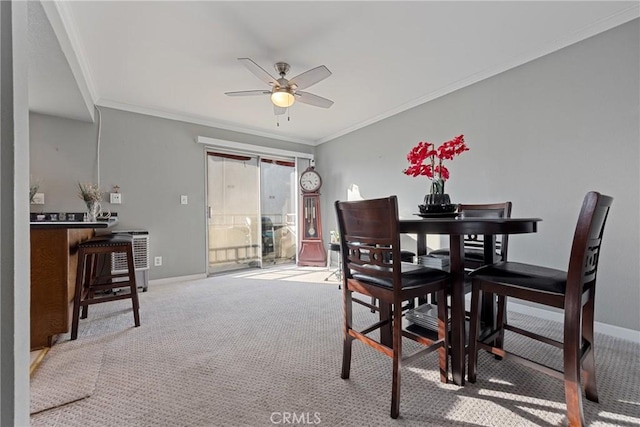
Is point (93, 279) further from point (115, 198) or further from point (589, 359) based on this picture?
point (589, 359)

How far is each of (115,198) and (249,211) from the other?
1.81 metres

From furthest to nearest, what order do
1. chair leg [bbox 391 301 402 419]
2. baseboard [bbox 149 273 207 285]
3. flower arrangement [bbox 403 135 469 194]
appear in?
1. baseboard [bbox 149 273 207 285]
2. flower arrangement [bbox 403 135 469 194]
3. chair leg [bbox 391 301 402 419]

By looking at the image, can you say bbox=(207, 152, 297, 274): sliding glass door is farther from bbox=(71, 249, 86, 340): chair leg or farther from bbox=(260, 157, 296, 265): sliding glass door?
bbox=(71, 249, 86, 340): chair leg

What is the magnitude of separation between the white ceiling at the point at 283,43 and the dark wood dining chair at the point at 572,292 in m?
1.64

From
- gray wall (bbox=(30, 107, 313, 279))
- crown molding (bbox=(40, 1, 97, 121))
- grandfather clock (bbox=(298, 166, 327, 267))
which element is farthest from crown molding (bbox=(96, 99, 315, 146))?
grandfather clock (bbox=(298, 166, 327, 267))

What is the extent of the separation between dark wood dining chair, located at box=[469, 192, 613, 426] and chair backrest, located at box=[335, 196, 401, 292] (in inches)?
20.2

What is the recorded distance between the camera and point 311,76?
223 centimetres

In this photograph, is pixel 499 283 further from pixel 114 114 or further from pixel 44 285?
pixel 114 114

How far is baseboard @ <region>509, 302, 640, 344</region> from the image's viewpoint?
1.90 metres

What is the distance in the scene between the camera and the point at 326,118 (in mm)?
3926

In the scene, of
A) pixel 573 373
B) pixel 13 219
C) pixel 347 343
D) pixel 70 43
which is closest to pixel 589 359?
pixel 573 373

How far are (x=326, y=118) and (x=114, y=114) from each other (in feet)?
8.69

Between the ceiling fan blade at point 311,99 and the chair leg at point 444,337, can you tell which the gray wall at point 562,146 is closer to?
the ceiling fan blade at point 311,99

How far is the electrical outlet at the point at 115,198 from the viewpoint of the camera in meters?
3.24
